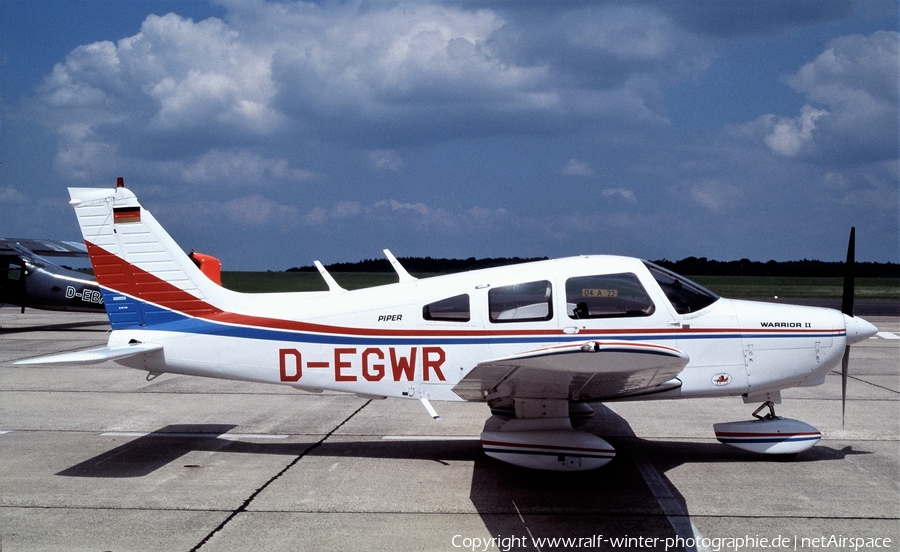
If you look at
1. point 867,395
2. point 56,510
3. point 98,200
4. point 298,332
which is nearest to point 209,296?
point 298,332

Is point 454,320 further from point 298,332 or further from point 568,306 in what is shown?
point 298,332

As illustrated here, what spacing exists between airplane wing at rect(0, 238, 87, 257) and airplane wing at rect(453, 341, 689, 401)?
17.9 m

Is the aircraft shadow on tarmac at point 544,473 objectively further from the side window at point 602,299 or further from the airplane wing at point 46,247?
the airplane wing at point 46,247

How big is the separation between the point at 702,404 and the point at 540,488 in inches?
175

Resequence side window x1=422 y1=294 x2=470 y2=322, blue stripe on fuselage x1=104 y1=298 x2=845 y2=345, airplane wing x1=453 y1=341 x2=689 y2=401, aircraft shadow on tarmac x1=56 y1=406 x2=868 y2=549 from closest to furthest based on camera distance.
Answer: airplane wing x1=453 y1=341 x2=689 y2=401
aircraft shadow on tarmac x1=56 y1=406 x2=868 y2=549
blue stripe on fuselage x1=104 y1=298 x2=845 y2=345
side window x1=422 y1=294 x2=470 y2=322

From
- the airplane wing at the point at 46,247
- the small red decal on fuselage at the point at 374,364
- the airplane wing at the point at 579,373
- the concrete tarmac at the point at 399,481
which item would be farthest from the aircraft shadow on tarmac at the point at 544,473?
the airplane wing at the point at 46,247

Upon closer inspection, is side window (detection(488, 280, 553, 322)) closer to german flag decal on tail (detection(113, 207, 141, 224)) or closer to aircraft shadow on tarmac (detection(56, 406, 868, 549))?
aircraft shadow on tarmac (detection(56, 406, 868, 549))

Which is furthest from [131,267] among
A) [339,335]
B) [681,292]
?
[681,292]

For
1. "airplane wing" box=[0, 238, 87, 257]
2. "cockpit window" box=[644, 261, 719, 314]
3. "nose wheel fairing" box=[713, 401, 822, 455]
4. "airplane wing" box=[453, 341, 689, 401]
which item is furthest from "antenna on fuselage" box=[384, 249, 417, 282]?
"airplane wing" box=[0, 238, 87, 257]

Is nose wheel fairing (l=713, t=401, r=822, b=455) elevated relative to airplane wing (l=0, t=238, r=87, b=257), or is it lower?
lower

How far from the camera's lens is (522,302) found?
6883mm

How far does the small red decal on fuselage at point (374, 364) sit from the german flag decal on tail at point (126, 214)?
2.13m

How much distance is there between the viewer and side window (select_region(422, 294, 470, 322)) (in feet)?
22.8

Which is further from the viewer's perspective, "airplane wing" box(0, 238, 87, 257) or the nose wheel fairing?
"airplane wing" box(0, 238, 87, 257)
